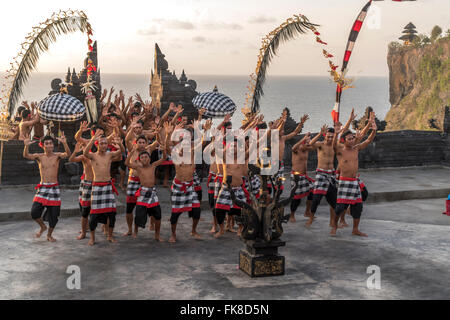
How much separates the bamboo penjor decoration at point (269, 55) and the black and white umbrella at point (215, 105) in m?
0.69

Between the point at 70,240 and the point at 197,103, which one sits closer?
the point at 70,240

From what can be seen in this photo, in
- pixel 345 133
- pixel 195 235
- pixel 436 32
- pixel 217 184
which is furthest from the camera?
pixel 436 32

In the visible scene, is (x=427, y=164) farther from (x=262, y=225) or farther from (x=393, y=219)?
(x=262, y=225)

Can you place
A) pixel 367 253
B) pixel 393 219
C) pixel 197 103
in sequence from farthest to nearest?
pixel 197 103 < pixel 393 219 < pixel 367 253

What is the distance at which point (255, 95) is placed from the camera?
1397 cm

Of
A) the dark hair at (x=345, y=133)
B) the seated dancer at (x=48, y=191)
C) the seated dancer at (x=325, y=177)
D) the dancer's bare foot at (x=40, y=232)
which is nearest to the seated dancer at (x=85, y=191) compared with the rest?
the seated dancer at (x=48, y=191)

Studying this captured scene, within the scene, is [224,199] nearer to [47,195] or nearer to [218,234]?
[218,234]

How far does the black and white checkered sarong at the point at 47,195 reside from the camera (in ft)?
28.9

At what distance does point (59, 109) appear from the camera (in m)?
11.3

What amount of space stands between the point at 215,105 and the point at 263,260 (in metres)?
6.29

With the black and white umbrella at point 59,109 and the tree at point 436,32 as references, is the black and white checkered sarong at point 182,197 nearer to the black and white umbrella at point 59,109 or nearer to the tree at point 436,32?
the black and white umbrella at point 59,109

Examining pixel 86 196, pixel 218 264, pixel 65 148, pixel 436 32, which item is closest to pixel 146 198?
pixel 86 196
